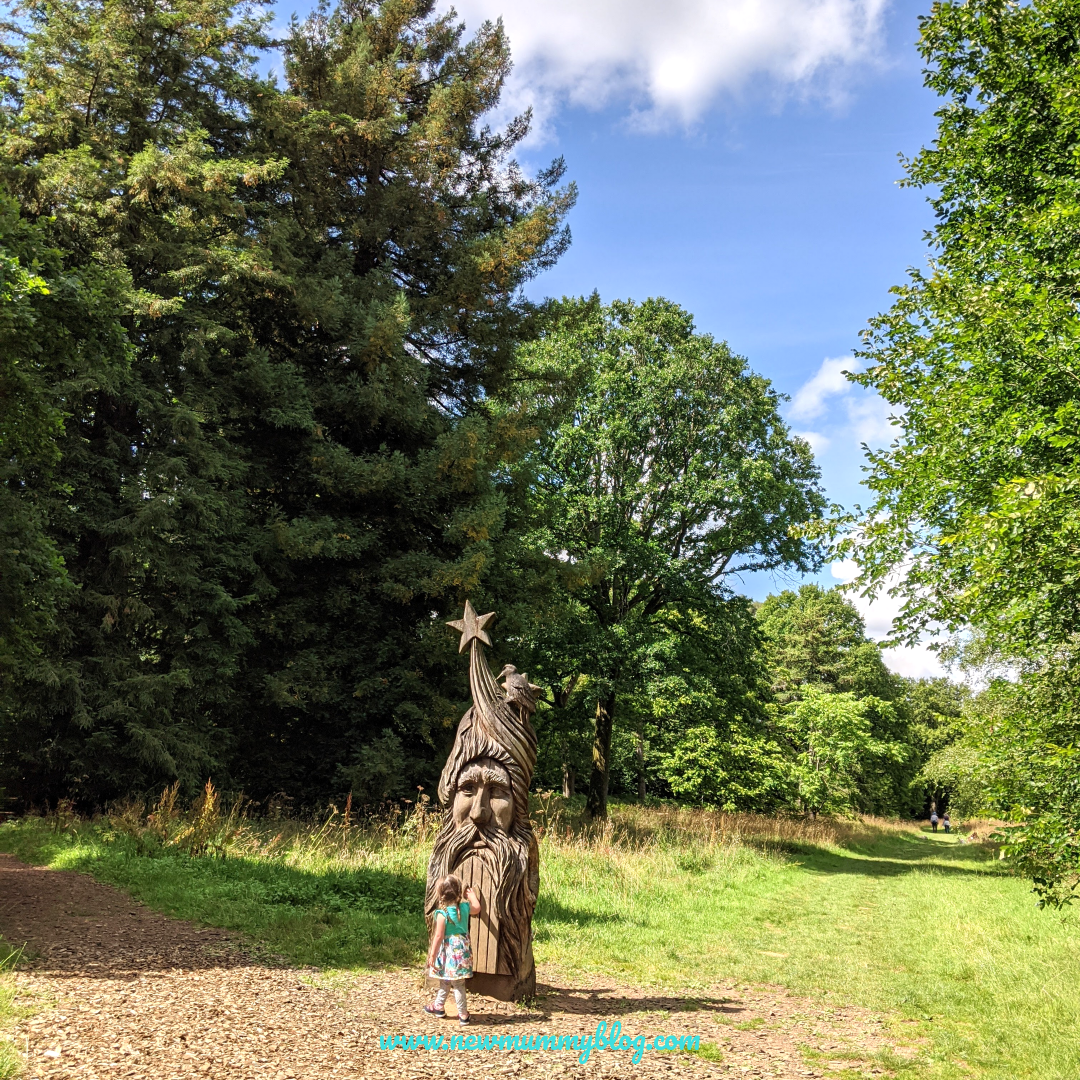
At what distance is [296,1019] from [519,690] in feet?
9.74

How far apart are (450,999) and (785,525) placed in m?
15.7

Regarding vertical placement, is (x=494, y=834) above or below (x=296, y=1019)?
above

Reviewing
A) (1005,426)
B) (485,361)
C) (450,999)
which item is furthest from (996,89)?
(450,999)

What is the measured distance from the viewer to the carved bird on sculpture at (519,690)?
6.86 meters

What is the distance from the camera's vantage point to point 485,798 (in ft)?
21.0

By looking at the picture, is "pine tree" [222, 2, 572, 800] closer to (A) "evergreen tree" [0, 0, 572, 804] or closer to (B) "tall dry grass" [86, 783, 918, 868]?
(A) "evergreen tree" [0, 0, 572, 804]

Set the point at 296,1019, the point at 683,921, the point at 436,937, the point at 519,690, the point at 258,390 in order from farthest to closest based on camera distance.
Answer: the point at 258,390
the point at 683,921
the point at 519,690
the point at 436,937
the point at 296,1019

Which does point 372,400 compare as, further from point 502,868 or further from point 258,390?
point 502,868

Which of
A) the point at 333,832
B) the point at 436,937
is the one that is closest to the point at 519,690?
the point at 436,937

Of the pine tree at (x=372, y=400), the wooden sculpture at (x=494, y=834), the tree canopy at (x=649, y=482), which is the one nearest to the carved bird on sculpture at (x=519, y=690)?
the wooden sculpture at (x=494, y=834)

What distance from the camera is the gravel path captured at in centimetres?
448

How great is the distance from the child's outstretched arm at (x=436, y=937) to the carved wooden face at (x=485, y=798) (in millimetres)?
775

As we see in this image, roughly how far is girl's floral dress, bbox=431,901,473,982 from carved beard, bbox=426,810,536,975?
0.93 ft

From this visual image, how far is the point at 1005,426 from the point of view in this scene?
771cm
